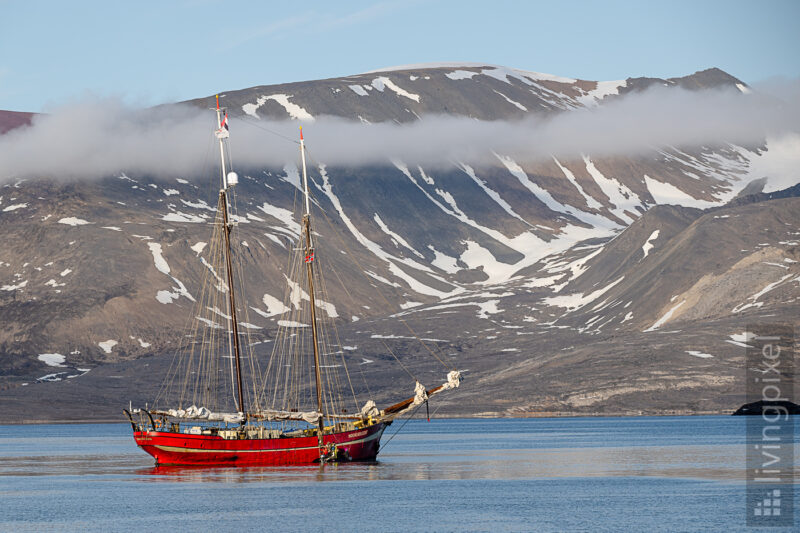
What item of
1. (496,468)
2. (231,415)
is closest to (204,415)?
(231,415)

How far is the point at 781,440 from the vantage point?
476 feet

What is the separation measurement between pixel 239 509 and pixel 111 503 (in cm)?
1095

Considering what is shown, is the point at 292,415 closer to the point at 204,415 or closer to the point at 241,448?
the point at 241,448

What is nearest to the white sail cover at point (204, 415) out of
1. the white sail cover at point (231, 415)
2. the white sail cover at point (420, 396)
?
the white sail cover at point (231, 415)

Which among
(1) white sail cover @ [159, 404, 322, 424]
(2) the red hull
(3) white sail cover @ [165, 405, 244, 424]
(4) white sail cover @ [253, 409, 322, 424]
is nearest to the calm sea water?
(2) the red hull

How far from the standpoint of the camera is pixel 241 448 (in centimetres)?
11125

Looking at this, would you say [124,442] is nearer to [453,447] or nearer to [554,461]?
[453,447]

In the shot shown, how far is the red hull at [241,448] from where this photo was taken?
11106 centimetres

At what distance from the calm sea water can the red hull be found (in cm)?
127

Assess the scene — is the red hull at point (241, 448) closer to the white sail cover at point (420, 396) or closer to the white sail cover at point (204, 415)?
the white sail cover at point (204, 415)

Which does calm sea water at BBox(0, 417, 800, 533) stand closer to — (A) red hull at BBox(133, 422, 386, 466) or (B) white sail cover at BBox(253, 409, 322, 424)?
(A) red hull at BBox(133, 422, 386, 466)

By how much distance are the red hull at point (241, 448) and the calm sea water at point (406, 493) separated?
1.27 meters

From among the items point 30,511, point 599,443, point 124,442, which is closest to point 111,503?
point 30,511

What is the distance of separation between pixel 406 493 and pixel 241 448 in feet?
78.1
